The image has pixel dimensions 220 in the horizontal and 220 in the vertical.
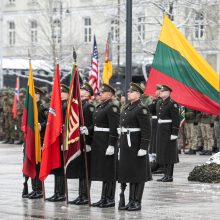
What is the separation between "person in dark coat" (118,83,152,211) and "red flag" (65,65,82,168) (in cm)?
69

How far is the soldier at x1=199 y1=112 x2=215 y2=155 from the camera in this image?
25219mm

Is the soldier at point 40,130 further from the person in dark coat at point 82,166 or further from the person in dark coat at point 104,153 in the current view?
the person in dark coat at point 104,153

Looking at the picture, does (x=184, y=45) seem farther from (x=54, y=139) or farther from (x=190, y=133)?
(x=190, y=133)

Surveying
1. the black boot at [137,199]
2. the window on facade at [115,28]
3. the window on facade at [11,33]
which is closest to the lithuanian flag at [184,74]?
the black boot at [137,199]

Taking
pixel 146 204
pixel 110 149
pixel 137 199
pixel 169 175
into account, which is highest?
pixel 110 149

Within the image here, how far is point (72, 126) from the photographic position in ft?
45.8

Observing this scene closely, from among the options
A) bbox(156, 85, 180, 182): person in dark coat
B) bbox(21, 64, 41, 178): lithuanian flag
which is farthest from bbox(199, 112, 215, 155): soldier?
bbox(21, 64, 41, 178): lithuanian flag

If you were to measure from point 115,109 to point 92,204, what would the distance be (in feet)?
4.83

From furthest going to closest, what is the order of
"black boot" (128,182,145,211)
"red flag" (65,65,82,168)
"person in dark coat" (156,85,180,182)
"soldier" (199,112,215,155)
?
"soldier" (199,112,215,155) → "person in dark coat" (156,85,180,182) → "red flag" (65,65,82,168) → "black boot" (128,182,145,211)

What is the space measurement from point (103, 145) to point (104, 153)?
12cm

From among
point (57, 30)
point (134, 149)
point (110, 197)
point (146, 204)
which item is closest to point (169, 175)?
point (146, 204)

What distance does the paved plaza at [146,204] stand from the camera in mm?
12914

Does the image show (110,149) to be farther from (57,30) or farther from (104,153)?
(57,30)

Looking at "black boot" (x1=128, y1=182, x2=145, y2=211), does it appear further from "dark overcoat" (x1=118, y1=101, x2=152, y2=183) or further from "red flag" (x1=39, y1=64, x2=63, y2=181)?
"red flag" (x1=39, y1=64, x2=63, y2=181)
